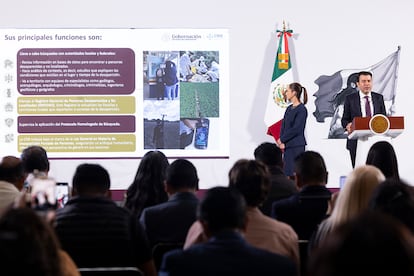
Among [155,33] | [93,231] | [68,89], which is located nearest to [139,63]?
[155,33]

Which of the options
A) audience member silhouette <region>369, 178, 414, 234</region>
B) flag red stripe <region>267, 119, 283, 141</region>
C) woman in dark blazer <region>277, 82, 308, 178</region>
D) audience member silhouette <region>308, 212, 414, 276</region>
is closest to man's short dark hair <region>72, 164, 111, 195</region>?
audience member silhouette <region>369, 178, 414, 234</region>

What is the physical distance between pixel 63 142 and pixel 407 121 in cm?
423

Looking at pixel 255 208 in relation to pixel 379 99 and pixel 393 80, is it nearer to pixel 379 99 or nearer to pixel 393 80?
pixel 379 99

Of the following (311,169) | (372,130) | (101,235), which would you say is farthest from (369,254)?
(372,130)

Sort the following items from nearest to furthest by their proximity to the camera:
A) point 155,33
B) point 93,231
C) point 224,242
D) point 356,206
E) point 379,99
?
point 224,242 < point 356,206 < point 93,231 < point 379,99 < point 155,33

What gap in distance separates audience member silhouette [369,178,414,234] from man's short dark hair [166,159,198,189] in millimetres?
1491

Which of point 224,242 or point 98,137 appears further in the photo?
point 98,137

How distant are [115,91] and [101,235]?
18.2ft

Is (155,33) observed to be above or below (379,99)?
above

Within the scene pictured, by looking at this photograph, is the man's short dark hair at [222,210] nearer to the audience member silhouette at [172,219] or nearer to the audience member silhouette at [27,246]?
the audience member silhouette at [27,246]

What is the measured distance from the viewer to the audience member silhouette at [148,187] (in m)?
4.27

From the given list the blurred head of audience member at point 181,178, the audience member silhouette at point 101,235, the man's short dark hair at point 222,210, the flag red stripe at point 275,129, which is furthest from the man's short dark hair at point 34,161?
the flag red stripe at point 275,129

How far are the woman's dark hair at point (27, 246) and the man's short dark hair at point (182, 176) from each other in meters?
2.26

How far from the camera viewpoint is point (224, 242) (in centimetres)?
207
